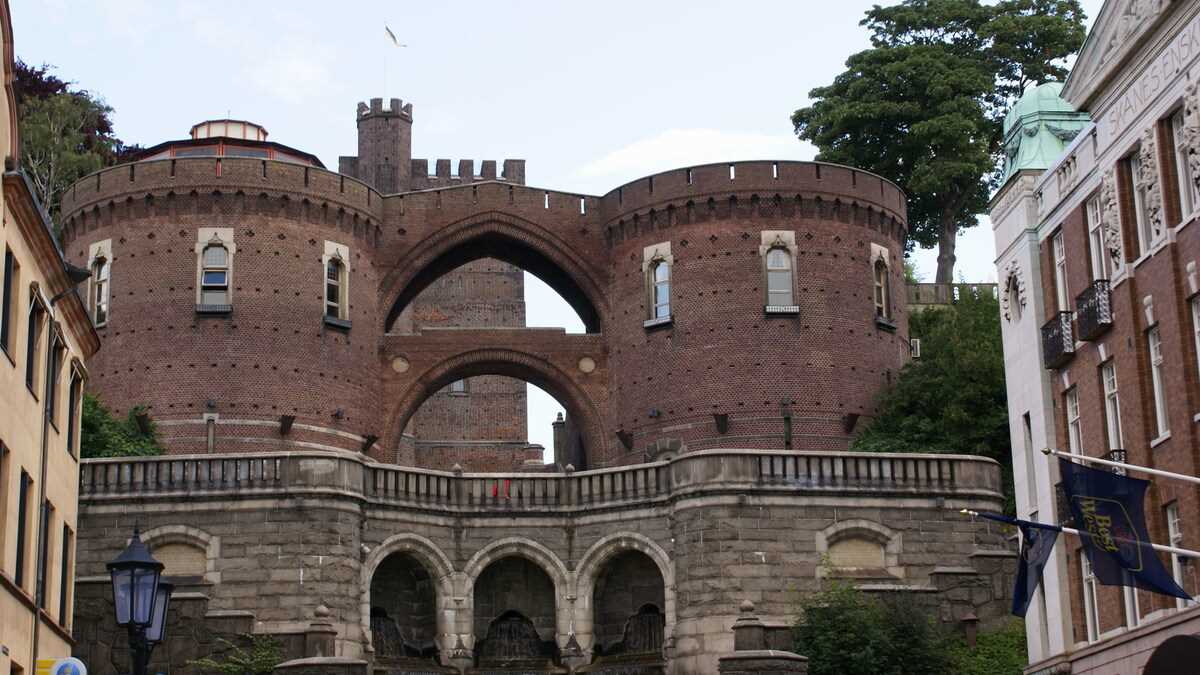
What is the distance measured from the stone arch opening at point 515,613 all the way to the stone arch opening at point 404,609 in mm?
1080

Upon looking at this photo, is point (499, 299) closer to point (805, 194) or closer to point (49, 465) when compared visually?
point (805, 194)

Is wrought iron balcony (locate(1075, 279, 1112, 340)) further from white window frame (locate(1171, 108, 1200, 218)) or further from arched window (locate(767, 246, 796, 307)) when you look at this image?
arched window (locate(767, 246, 796, 307))

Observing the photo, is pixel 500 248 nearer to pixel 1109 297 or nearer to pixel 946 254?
pixel 946 254

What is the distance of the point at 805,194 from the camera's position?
5878 centimetres

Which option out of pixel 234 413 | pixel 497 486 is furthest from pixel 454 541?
pixel 234 413

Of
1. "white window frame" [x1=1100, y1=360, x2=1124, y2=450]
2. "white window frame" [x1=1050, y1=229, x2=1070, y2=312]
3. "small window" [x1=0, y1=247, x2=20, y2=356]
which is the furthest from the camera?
"white window frame" [x1=1050, y1=229, x2=1070, y2=312]

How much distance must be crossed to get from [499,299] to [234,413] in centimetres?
5290

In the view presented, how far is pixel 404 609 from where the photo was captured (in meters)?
45.8

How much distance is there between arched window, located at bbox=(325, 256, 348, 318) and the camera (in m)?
58.4

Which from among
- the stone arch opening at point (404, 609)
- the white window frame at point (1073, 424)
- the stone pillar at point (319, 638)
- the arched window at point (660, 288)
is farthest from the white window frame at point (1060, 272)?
the arched window at point (660, 288)

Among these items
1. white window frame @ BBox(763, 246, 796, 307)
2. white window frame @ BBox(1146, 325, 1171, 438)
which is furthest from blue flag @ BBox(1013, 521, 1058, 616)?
white window frame @ BBox(763, 246, 796, 307)

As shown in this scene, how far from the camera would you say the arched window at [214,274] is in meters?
56.8

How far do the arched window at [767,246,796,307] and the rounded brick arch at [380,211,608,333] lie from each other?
5778 mm

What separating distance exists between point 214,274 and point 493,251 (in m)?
10.0
